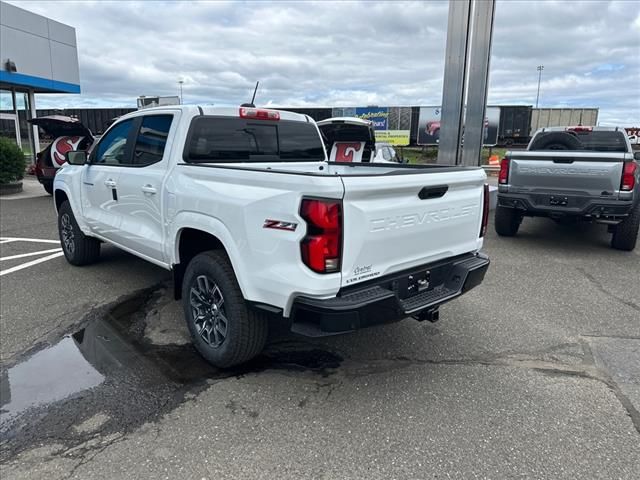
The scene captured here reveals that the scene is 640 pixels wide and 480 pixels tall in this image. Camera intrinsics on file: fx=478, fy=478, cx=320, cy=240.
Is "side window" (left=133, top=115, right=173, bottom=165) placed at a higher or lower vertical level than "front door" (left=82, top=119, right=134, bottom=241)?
higher

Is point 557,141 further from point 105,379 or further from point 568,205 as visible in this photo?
point 105,379

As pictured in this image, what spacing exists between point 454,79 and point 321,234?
29.1 ft

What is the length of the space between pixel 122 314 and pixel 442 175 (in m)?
3.24

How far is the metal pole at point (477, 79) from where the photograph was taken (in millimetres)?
9945

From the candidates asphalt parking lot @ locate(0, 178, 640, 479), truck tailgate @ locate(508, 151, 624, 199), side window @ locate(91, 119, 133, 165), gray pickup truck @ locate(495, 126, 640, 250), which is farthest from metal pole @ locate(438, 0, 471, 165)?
side window @ locate(91, 119, 133, 165)

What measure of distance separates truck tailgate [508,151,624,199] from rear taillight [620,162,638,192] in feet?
0.16

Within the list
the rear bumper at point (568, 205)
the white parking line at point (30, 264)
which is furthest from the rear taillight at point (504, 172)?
the white parking line at point (30, 264)

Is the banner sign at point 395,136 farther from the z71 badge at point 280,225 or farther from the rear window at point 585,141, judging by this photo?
the z71 badge at point 280,225

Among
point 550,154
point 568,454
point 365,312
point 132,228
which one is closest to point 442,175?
point 365,312

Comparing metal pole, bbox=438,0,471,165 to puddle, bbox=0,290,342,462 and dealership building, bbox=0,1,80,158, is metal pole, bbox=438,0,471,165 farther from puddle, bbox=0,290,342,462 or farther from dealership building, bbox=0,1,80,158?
dealership building, bbox=0,1,80,158

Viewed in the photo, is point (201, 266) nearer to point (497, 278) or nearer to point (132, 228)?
point (132, 228)

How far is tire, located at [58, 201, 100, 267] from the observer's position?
5926 millimetres

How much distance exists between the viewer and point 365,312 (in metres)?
2.76

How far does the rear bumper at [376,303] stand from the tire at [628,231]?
4902 mm
